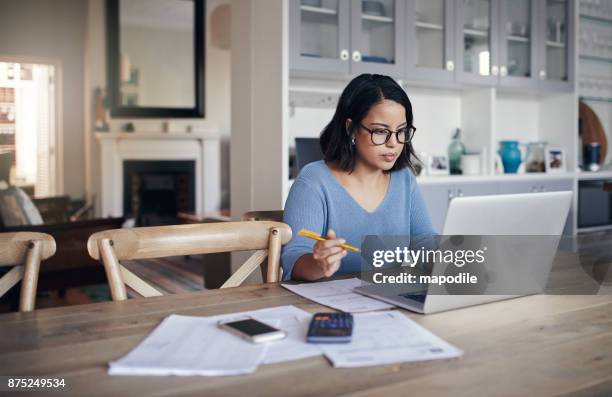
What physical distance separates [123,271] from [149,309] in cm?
24

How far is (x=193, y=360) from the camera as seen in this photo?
0.80m

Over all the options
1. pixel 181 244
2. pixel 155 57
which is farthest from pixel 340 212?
pixel 155 57

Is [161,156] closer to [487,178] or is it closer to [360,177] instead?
[487,178]

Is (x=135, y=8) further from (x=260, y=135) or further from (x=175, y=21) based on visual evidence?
(x=260, y=135)

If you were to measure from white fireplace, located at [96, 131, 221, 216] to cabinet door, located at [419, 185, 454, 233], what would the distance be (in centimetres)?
416

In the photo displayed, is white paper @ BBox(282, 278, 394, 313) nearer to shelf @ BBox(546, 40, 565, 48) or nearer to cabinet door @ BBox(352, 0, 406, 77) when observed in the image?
cabinet door @ BBox(352, 0, 406, 77)

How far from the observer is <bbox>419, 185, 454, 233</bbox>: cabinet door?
371 centimetres

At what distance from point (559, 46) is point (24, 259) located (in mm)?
4225

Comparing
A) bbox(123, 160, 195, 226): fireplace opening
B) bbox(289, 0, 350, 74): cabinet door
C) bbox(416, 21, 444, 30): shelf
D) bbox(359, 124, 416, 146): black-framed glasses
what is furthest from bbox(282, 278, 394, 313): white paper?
bbox(123, 160, 195, 226): fireplace opening

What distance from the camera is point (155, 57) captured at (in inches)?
280

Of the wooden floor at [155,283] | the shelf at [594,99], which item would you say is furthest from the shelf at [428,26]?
the wooden floor at [155,283]

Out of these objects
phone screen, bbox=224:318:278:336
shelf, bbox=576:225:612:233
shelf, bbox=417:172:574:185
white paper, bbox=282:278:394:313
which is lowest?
shelf, bbox=576:225:612:233

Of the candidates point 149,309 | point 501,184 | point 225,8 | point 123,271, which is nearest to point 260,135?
point 501,184

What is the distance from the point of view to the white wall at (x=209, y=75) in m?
6.63
